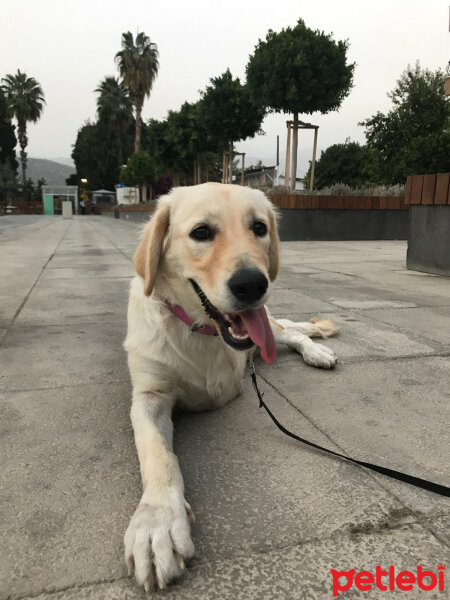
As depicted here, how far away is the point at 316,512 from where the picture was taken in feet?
4.58

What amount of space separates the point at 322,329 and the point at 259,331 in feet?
4.98

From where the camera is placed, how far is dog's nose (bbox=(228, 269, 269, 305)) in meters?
1.82

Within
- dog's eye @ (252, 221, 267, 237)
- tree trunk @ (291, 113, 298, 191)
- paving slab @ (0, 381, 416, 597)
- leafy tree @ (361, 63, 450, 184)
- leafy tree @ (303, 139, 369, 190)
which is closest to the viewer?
paving slab @ (0, 381, 416, 597)

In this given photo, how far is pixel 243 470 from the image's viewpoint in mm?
1645

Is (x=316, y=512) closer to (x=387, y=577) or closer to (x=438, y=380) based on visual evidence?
(x=387, y=577)

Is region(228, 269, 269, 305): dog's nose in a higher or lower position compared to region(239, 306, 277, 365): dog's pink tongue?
higher

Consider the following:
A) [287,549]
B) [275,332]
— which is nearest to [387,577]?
[287,549]

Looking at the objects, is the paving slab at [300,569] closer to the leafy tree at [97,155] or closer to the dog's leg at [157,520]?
the dog's leg at [157,520]

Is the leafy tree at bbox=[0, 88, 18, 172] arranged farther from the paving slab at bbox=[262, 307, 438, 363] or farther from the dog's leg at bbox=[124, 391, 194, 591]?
the dog's leg at bbox=[124, 391, 194, 591]

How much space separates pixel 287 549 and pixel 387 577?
10.3 inches

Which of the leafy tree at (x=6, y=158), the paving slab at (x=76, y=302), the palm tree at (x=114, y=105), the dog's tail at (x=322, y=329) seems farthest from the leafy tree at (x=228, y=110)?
the leafy tree at (x=6, y=158)

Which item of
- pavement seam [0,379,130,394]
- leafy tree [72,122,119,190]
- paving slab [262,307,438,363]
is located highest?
leafy tree [72,122,119,190]

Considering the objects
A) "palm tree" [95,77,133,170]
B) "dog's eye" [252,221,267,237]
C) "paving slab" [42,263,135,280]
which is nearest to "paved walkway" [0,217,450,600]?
"dog's eye" [252,221,267,237]

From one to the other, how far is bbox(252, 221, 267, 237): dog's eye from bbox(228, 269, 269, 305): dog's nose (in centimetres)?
49
